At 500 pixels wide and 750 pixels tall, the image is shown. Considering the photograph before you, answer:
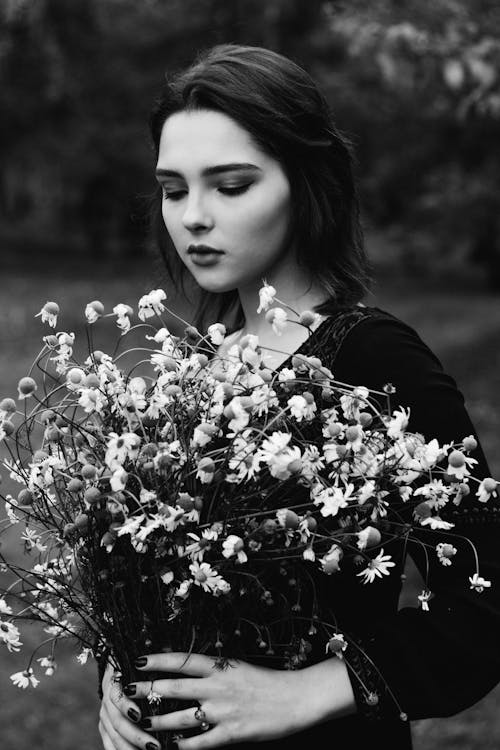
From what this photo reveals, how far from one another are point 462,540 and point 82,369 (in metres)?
0.83

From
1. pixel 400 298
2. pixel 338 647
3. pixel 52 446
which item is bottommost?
pixel 400 298

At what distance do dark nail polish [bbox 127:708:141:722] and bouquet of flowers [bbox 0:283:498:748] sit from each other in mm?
37

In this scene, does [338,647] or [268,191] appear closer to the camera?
[338,647]

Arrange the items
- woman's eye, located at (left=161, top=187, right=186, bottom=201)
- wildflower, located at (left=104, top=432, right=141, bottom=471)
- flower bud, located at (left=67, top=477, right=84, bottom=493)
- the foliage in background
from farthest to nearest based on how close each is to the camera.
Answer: the foliage in background < woman's eye, located at (left=161, top=187, right=186, bottom=201) < flower bud, located at (left=67, top=477, right=84, bottom=493) < wildflower, located at (left=104, top=432, right=141, bottom=471)

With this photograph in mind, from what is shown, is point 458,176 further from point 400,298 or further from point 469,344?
point 400,298

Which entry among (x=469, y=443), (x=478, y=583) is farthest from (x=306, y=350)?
(x=478, y=583)

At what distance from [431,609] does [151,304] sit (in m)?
0.83

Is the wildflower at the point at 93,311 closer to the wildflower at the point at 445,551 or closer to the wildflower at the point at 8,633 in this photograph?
the wildflower at the point at 8,633

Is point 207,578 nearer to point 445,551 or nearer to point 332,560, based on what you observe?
point 332,560

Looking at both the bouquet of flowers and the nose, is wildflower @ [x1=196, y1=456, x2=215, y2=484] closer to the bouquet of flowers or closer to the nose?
the bouquet of flowers

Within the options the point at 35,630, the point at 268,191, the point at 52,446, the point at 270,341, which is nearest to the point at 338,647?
the point at 52,446

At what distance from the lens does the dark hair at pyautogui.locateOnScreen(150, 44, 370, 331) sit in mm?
2164

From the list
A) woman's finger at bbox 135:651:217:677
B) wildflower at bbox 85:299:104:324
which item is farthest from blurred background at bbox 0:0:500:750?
wildflower at bbox 85:299:104:324

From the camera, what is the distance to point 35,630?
612cm
